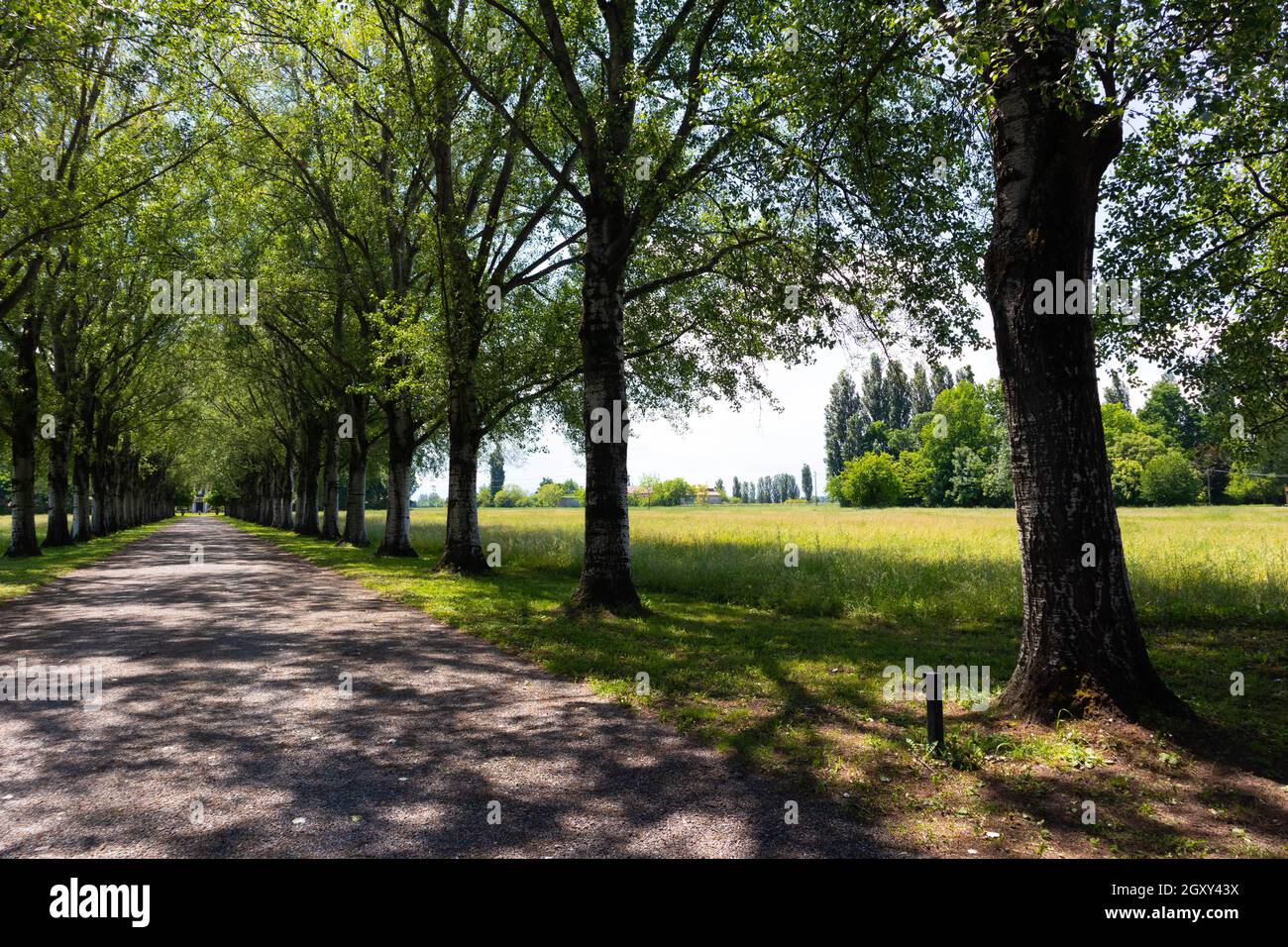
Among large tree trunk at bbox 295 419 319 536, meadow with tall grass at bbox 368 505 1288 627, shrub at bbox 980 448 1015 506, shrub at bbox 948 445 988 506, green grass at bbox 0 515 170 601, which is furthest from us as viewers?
shrub at bbox 948 445 988 506

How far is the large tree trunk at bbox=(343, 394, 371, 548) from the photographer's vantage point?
2973 centimetres

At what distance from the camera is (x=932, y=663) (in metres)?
8.54

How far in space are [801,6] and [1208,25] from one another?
4.44 m

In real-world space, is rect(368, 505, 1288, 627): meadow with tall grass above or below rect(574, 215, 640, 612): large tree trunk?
below

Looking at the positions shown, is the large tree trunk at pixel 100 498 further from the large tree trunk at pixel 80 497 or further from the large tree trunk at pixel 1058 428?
the large tree trunk at pixel 1058 428

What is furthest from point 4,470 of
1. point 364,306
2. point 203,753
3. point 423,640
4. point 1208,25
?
point 1208,25

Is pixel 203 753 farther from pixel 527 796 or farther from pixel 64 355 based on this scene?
pixel 64 355

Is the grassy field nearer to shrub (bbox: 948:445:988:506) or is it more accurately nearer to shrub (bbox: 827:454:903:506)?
shrub (bbox: 948:445:988:506)

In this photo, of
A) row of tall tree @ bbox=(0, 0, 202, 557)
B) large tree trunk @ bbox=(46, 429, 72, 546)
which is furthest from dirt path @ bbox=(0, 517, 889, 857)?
large tree trunk @ bbox=(46, 429, 72, 546)

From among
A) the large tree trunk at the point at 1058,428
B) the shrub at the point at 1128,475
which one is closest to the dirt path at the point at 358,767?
the large tree trunk at the point at 1058,428

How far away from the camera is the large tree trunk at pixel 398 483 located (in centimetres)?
2500

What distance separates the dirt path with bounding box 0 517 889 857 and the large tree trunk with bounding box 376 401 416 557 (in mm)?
15284

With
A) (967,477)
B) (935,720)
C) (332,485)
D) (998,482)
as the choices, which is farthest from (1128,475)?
(935,720)
